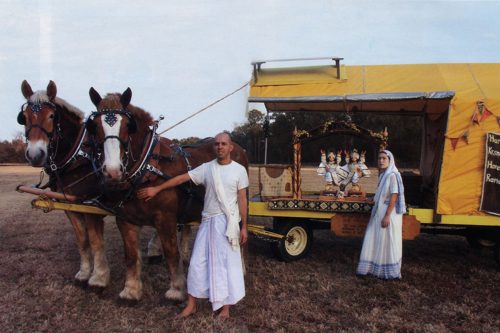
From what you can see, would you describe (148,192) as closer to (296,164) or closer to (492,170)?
(296,164)

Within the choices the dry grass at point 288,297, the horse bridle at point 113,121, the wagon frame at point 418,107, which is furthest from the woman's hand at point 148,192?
the wagon frame at point 418,107

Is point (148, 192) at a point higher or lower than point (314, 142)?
lower

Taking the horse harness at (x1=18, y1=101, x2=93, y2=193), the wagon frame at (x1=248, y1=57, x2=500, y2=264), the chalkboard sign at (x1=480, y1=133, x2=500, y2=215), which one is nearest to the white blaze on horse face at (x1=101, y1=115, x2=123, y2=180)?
the horse harness at (x1=18, y1=101, x2=93, y2=193)

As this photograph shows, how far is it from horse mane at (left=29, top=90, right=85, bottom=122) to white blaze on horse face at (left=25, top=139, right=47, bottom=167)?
0.44 metres

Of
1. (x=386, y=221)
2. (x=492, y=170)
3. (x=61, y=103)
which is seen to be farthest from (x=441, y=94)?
(x=61, y=103)

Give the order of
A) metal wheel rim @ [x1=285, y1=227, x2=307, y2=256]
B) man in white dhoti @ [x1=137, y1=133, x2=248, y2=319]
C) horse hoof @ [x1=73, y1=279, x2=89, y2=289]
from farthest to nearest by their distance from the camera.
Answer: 1. metal wheel rim @ [x1=285, y1=227, x2=307, y2=256]
2. horse hoof @ [x1=73, y1=279, x2=89, y2=289]
3. man in white dhoti @ [x1=137, y1=133, x2=248, y2=319]

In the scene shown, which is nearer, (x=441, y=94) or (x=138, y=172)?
(x=138, y=172)

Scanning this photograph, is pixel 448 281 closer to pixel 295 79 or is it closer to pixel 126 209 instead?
pixel 295 79

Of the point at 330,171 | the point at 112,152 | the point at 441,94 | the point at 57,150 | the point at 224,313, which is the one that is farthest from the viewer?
the point at 330,171

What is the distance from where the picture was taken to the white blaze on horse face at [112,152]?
11.8ft

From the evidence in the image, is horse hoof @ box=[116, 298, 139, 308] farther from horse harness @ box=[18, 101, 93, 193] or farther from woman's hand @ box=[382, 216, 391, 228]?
woman's hand @ box=[382, 216, 391, 228]

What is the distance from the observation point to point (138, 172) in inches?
158

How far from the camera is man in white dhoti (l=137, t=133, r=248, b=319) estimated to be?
12.7 ft

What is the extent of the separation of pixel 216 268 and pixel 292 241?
2464mm
